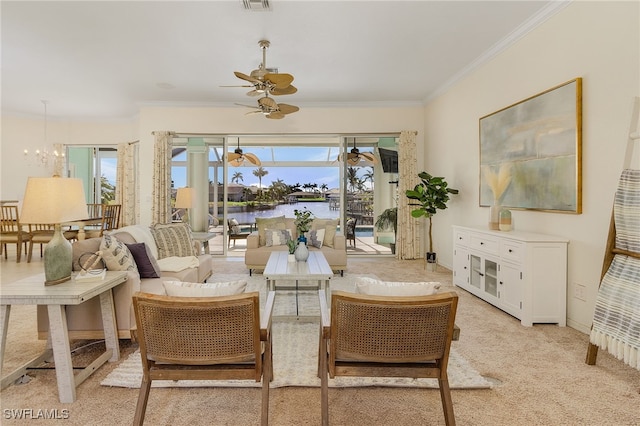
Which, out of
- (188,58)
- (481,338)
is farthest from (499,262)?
(188,58)

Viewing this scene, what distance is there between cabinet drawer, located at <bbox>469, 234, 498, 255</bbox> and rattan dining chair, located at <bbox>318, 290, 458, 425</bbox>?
7.74ft

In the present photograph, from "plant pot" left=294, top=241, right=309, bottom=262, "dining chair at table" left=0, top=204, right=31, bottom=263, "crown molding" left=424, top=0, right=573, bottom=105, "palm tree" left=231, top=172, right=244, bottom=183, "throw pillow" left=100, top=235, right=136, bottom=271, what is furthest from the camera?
"palm tree" left=231, top=172, right=244, bottom=183

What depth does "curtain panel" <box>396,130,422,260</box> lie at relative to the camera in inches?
260

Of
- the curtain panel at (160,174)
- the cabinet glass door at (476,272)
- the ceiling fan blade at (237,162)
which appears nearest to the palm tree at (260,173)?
the ceiling fan blade at (237,162)

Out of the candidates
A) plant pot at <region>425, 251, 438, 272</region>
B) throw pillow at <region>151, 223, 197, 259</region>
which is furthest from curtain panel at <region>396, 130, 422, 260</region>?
throw pillow at <region>151, 223, 197, 259</region>

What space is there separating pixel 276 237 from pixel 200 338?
149 inches

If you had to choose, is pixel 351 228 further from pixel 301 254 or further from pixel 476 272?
pixel 301 254

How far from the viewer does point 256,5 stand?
3.29m

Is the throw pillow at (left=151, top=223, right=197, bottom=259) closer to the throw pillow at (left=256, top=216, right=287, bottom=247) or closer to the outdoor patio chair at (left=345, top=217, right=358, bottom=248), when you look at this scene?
the throw pillow at (left=256, top=216, right=287, bottom=247)

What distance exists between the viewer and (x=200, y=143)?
7.16 metres

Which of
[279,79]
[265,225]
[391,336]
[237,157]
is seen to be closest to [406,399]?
[391,336]

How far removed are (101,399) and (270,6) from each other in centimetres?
348

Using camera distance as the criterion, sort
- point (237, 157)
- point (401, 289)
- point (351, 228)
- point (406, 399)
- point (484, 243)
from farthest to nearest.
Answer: point (237, 157) → point (351, 228) → point (484, 243) → point (406, 399) → point (401, 289)

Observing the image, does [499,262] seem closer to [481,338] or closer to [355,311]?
[481,338]
